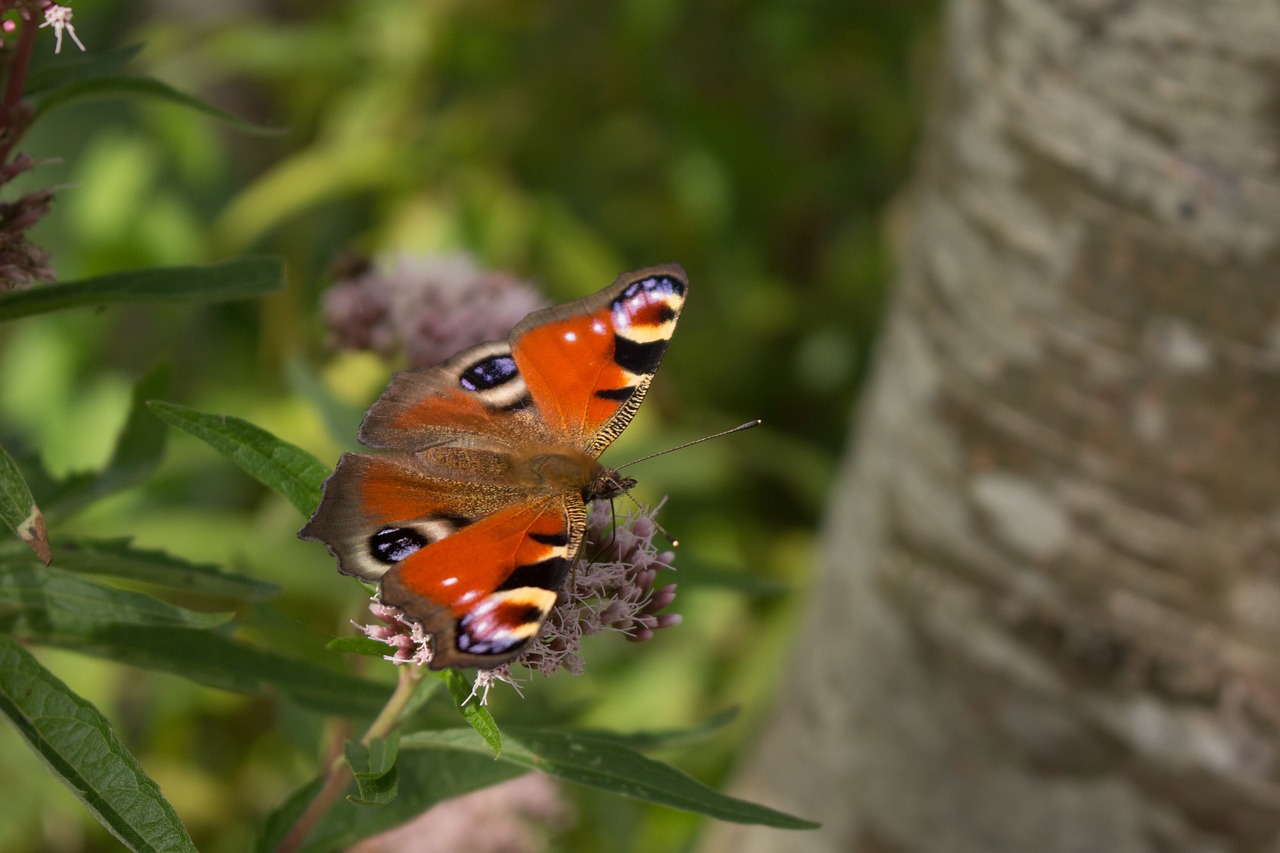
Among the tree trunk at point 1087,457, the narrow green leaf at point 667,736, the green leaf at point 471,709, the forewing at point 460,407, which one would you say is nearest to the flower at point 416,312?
the forewing at point 460,407

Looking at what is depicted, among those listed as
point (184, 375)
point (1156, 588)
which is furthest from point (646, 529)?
point (184, 375)

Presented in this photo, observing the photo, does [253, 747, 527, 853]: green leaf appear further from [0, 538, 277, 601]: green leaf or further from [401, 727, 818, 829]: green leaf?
[0, 538, 277, 601]: green leaf

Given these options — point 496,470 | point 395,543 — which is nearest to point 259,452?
point 395,543

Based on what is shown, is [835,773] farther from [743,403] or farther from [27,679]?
[743,403]

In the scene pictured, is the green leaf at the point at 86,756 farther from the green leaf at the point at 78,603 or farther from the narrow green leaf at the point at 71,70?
the narrow green leaf at the point at 71,70

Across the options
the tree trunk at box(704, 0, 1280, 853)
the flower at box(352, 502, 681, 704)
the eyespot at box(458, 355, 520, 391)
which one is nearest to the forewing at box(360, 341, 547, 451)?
the eyespot at box(458, 355, 520, 391)

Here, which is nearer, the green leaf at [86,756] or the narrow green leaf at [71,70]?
the green leaf at [86,756]
